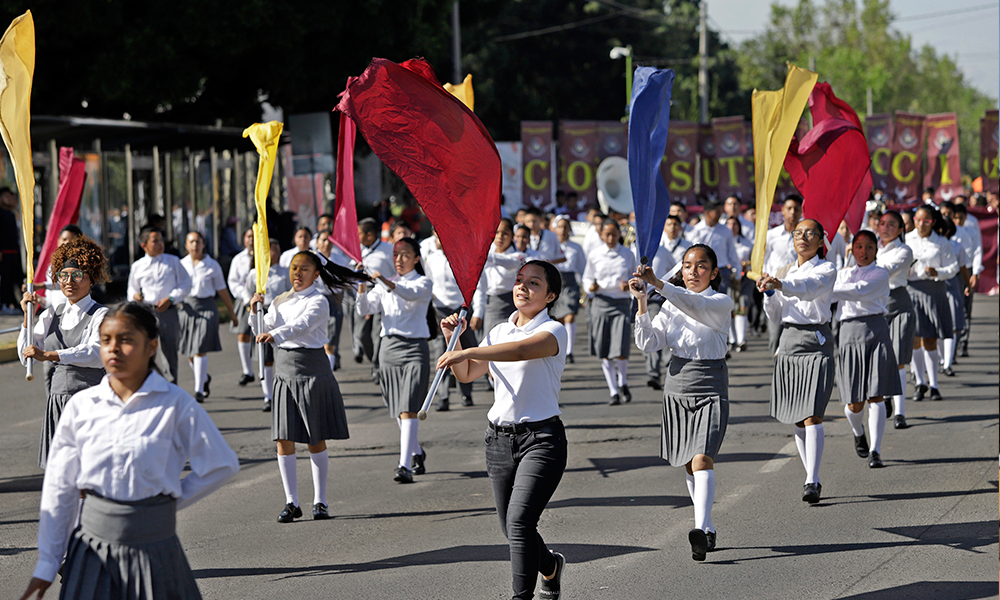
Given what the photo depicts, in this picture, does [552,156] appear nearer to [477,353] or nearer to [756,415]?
[756,415]

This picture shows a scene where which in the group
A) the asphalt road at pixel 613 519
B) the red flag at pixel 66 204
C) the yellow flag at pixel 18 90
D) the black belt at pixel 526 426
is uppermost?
the yellow flag at pixel 18 90

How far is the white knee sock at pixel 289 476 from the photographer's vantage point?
6.98 m

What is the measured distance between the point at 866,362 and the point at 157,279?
6.53 metres

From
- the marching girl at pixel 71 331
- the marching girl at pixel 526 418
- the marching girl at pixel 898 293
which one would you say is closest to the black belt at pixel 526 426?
the marching girl at pixel 526 418

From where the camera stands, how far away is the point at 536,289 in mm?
5328

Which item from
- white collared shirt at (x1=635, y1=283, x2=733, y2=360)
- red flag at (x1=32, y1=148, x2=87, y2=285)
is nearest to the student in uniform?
red flag at (x1=32, y1=148, x2=87, y2=285)

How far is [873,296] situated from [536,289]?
12.9 ft

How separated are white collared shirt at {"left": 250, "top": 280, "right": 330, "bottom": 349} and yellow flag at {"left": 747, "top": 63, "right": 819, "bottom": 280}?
9.03 ft

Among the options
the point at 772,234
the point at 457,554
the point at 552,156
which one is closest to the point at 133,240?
the point at 552,156

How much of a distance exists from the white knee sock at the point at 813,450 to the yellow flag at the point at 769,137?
110 centimetres

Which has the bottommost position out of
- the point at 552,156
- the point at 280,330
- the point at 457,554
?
the point at 457,554

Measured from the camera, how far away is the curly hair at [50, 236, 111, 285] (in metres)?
6.41

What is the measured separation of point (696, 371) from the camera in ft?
21.1

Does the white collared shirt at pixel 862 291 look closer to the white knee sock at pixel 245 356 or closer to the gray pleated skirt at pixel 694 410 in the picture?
A: the gray pleated skirt at pixel 694 410
